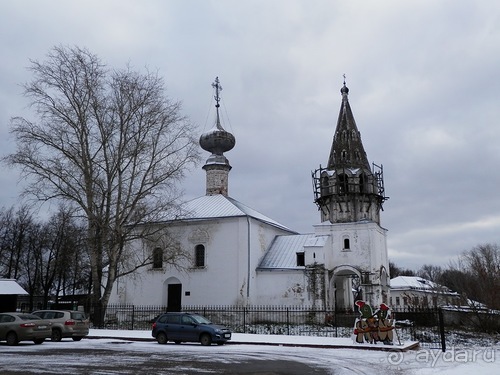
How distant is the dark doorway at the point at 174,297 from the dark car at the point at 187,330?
14.2 m

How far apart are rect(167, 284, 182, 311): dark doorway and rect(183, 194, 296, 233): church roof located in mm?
4969

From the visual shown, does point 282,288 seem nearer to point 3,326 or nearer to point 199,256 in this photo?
point 199,256

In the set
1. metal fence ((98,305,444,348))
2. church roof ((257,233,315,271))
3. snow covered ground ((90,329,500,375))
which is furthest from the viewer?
church roof ((257,233,315,271))

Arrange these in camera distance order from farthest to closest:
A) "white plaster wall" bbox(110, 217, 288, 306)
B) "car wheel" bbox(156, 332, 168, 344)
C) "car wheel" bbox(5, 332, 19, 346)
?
"white plaster wall" bbox(110, 217, 288, 306)
"car wheel" bbox(156, 332, 168, 344)
"car wheel" bbox(5, 332, 19, 346)

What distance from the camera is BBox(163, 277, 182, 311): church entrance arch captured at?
3384 centimetres

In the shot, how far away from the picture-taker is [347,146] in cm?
3591

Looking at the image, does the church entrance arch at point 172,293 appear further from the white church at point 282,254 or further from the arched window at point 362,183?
the arched window at point 362,183

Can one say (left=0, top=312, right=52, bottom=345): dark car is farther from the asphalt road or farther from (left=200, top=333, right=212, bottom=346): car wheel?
(left=200, top=333, right=212, bottom=346): car wheel

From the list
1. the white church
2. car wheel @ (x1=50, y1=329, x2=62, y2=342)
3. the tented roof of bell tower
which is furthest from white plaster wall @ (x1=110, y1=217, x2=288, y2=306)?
car wheel @ (x1=50, y1=329, x2=62, y2=342)

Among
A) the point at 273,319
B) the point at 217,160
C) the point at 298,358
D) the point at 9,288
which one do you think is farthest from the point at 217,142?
the point at 298,358

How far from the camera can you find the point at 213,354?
1509cm

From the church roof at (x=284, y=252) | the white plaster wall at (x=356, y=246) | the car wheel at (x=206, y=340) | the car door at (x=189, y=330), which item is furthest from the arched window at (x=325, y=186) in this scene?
the car wheel at (x=206, y=340)

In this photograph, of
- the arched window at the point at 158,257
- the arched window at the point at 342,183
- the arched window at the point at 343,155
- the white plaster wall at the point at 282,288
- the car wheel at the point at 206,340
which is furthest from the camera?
the arched window at the point at 343,155

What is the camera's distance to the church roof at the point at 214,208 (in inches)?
1319
